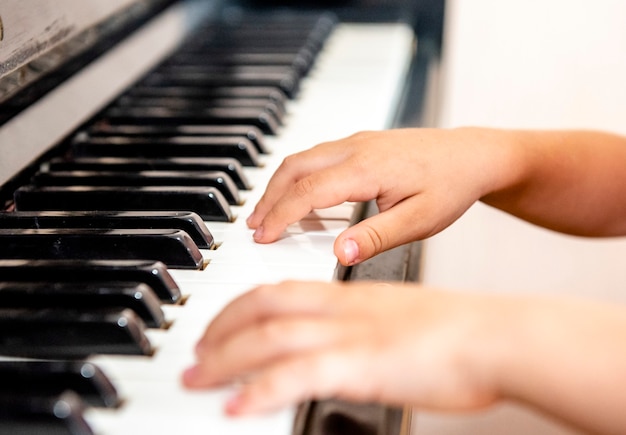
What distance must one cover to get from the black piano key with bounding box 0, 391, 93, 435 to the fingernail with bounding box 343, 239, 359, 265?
1.04ft

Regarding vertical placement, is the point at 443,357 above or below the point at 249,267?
below

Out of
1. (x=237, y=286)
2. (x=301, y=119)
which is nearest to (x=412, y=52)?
(x=301, y=119)

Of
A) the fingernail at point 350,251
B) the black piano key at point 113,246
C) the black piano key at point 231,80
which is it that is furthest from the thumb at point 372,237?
the black piano key at point 231,80

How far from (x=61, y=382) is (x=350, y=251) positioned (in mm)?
313

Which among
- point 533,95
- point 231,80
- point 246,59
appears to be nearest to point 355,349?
point 231,80

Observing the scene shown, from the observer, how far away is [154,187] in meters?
0.90

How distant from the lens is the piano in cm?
55

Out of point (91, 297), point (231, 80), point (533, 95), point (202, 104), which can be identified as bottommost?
point (91, 297)

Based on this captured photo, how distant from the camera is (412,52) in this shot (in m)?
1.67

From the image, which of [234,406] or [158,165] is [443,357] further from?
[158,165]

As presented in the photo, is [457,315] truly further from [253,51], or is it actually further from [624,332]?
[253,51]

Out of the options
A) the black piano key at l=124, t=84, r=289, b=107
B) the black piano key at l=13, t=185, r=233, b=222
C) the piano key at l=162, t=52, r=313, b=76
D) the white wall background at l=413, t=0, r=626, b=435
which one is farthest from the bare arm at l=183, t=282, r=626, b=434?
the white wall background at l=413, t=0, r=626, b=435

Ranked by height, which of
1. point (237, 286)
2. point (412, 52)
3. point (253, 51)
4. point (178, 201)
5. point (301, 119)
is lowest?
point (237, 286)

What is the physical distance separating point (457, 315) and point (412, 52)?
1212 mm
